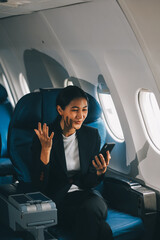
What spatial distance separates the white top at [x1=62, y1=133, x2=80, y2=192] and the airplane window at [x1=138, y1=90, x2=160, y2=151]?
0.87 metres


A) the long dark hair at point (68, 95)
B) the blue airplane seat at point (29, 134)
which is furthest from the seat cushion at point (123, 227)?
the long dark hair at point (68, 95)

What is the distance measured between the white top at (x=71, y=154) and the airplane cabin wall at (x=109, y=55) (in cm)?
77

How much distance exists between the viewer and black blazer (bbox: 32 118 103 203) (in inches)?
129

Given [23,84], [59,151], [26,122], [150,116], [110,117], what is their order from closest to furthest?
[59,151] → [26,122] → [150,116] → [110,117] → [23,84]

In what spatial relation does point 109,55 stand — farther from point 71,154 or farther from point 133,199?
point 133,199

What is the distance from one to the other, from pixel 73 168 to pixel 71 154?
11 cm

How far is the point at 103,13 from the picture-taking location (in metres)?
3.59

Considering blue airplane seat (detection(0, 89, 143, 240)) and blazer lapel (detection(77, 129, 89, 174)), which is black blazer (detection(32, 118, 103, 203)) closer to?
blazer lapel (detection(77, 129, 89, 174))

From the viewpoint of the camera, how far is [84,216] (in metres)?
3.19

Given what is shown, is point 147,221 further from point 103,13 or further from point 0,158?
point 0,158

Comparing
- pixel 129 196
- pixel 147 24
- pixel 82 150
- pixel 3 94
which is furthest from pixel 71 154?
pixel 3 94

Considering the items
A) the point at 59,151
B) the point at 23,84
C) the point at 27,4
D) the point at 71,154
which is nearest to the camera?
the point at 59,151

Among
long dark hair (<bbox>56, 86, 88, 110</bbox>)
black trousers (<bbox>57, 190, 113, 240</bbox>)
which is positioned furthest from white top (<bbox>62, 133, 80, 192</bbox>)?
long dark hair (<bbox>56, 86, 88, 110</bbox>)

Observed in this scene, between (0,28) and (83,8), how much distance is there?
7.68 feet
